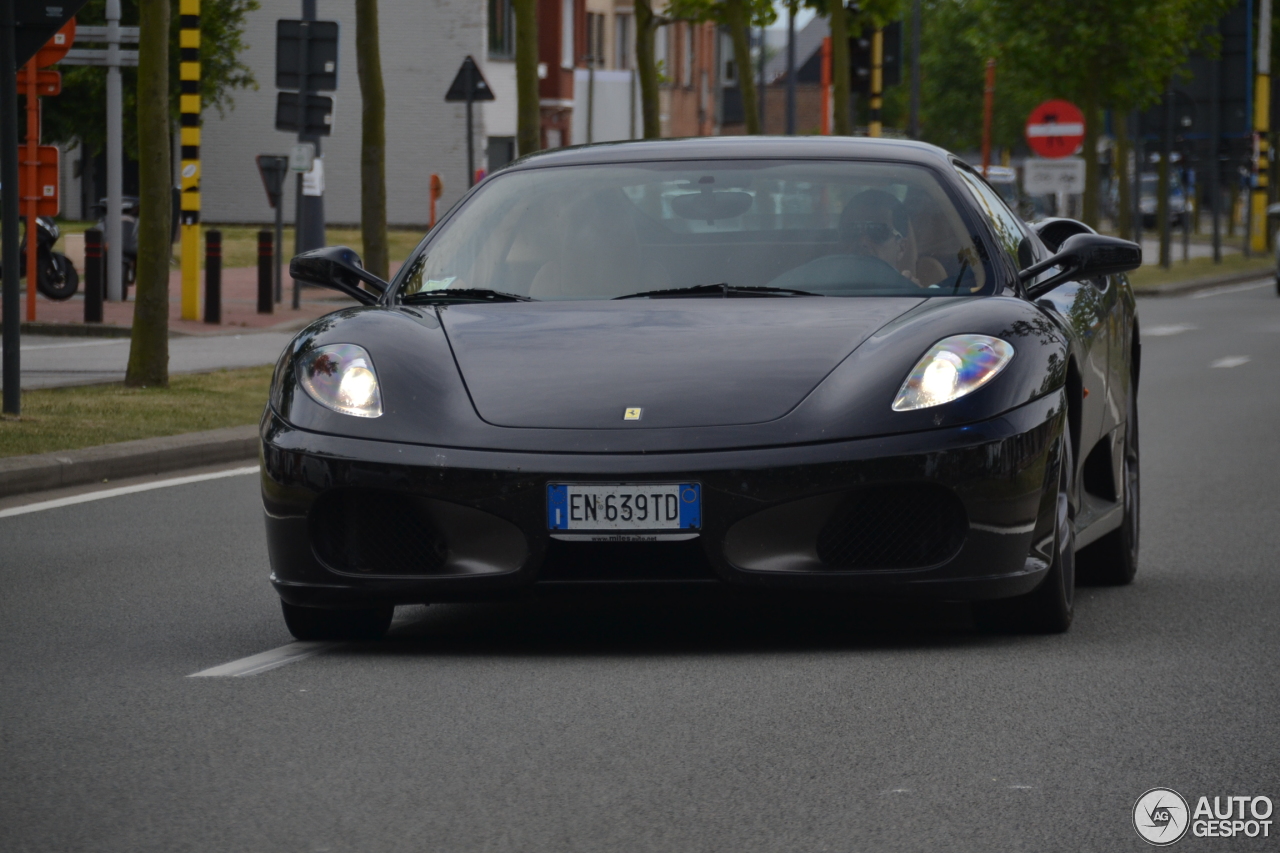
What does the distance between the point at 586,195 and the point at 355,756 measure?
8.42 feet

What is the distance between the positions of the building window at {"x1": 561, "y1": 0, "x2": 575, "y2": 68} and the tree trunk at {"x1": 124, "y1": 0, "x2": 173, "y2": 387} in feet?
158

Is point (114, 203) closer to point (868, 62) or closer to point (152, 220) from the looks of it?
point (152, 220)

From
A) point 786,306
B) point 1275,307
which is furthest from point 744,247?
point 1275,307

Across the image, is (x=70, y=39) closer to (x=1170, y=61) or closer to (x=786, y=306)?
(x=786, y=306)

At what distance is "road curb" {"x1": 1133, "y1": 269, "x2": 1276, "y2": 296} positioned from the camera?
39.5 meters

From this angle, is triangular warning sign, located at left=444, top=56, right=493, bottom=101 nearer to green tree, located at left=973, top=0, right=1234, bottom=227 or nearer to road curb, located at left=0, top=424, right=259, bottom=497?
road curb, located at left=0, top=424, right=259, bottom=497

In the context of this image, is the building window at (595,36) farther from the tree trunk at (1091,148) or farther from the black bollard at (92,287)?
the black bollard at (92,287)

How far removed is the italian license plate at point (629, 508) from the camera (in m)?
5.60

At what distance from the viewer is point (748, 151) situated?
7004 millimetres

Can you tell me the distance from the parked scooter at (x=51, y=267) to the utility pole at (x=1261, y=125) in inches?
1478

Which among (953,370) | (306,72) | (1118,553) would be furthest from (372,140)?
(953,370)

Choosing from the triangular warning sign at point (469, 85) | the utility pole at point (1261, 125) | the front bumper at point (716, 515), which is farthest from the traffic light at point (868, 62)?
the front bumper at point (716, 515)

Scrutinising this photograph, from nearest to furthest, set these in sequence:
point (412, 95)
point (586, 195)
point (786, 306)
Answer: point (786, 306) → point (586, 195) → point (412, 95)

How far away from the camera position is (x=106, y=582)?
7.81 metres
